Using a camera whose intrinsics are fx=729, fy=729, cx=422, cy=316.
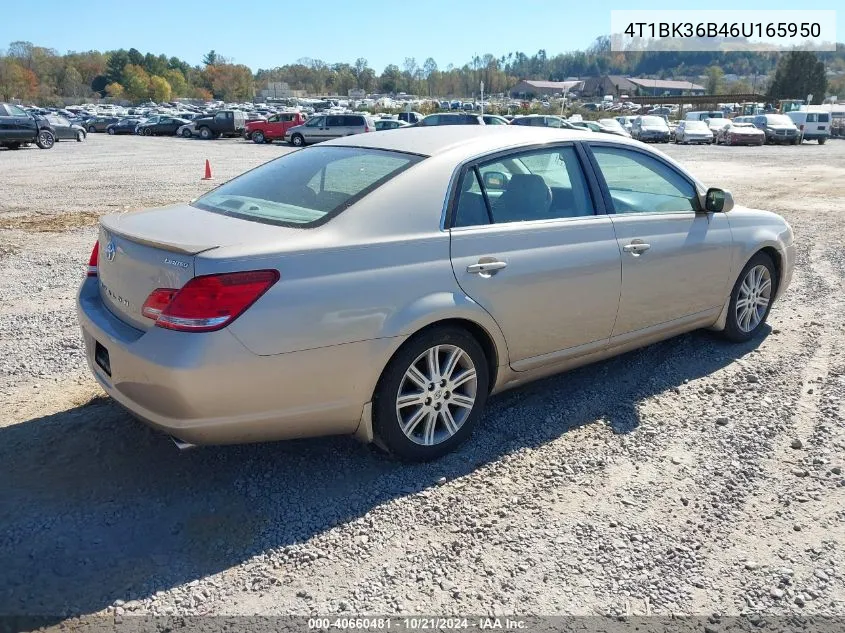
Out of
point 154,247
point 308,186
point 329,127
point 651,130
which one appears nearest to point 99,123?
point 329,127

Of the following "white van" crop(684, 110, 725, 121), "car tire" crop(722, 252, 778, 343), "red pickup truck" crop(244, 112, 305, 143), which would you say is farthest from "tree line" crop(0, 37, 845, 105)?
"car tire" crop(722, 252, 778, 343)

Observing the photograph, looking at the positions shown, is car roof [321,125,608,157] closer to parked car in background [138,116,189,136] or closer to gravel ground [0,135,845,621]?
gravel ground [0,135,845,621]

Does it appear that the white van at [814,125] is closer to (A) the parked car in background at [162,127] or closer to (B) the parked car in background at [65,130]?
(A) the parked car in background at [162,127]

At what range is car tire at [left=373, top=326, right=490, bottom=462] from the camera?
3.56m

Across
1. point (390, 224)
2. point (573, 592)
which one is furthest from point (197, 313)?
point (573, 592)

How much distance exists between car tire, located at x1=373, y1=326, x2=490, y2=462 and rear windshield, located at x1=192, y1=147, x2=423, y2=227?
80 cm

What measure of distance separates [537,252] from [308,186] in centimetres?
131

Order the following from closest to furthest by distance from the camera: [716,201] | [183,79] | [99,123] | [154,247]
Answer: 1. [154,247]
2. [716,201]
3. [99,123]
4. [183,79]

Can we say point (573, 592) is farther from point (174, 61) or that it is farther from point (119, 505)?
point (174, 61)

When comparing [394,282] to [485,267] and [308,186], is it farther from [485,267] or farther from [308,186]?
[308,186]

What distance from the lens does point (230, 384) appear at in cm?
310

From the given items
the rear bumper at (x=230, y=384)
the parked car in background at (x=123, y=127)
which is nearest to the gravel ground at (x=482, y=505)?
the rear bumper at (x=230, y=384)

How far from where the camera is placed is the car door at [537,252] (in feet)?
12.5

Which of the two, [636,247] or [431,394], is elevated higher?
[636,247]
